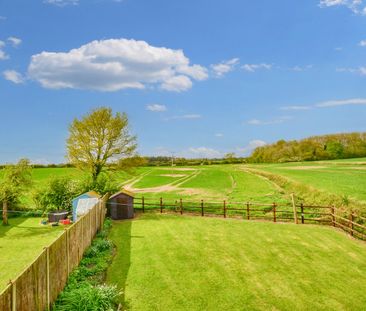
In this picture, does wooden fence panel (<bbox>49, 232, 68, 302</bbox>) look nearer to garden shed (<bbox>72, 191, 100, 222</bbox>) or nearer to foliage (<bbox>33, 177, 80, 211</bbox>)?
garden shed (<bbox>72, 191, 100, 222</bbox>)

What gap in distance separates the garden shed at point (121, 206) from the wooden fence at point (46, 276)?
40.6 feet

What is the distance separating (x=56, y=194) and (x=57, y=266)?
61.6 feet

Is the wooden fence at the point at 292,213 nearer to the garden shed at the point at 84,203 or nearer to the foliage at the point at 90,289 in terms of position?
the garden shed at the point at 84,203

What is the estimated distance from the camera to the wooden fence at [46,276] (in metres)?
6.35

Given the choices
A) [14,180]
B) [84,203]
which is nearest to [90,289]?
[84,203]

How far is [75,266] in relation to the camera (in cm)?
1193

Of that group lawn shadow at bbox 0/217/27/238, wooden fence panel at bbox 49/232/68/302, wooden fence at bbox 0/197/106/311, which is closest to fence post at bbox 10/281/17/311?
wooden fence at bbox 0/197/106/311

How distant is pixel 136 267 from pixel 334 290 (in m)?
7.00

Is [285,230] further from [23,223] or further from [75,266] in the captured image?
[23,223]

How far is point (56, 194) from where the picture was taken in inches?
1062

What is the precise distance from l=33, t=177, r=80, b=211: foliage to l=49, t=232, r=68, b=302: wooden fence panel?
17.6m

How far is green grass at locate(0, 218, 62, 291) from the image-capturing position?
1366 cm

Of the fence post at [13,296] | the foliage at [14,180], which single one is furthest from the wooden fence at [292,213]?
the fence post at [13,296]

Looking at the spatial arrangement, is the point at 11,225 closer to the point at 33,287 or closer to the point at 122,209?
the point at 122,209
